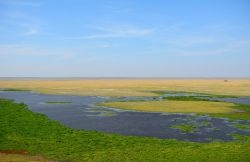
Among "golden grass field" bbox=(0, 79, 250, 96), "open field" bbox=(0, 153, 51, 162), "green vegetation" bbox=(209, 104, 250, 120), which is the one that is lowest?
"open field" bbox=(0, 153, 51, 162)

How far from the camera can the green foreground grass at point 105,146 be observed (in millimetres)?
20984

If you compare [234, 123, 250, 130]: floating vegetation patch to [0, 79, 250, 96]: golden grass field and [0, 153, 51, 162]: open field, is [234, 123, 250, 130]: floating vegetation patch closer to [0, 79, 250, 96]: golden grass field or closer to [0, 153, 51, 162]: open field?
[0, 153, 51, 162]: open field

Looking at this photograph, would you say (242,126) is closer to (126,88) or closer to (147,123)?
(147,123)

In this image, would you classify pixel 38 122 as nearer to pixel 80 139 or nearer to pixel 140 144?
pixel 80 139

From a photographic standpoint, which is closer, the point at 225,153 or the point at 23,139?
the point at 225,153

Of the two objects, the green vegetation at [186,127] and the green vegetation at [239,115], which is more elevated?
the green vegetation at [239,115]

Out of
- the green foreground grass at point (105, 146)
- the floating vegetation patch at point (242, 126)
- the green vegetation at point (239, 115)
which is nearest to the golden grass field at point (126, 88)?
the green vegetation at point (239, 115)

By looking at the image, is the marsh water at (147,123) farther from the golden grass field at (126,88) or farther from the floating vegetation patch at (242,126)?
the golden grass field at (126,88)

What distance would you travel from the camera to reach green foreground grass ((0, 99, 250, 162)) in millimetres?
20984

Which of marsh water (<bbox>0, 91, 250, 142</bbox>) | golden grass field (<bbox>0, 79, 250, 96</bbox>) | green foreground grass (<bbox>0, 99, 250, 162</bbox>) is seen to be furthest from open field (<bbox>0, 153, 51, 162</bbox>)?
golden grass field (<bbox>0, 79, 250, 96</bbox>)

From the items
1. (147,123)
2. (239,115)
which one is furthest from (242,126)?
(147,123)

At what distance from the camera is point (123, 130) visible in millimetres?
31688

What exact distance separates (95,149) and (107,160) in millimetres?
3295

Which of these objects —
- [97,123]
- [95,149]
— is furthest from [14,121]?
[95,149]
